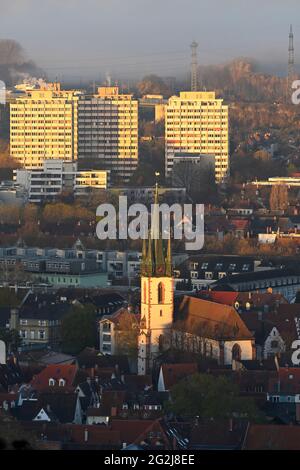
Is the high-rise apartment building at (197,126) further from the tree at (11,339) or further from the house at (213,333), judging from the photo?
the house at (213,333)

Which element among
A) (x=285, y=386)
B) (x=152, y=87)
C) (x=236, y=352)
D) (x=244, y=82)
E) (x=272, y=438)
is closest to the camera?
(x=272, y=438)

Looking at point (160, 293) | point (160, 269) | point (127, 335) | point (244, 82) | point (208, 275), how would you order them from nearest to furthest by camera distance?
point (127, 335) < point (160, 293) < point (160, 269) < point (208, 275) < point (244, 82)

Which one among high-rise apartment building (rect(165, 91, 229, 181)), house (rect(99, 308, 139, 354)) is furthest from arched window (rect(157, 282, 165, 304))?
high-rise apartment building (rect(165, 91, 229, 181))

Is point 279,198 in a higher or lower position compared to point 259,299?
lower

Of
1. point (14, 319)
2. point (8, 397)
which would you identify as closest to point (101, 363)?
point (8, 397)

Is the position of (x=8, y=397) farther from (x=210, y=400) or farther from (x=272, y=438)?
(x=272, y=438)

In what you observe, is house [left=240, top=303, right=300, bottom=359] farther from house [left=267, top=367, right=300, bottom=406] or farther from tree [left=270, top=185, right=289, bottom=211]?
tree [left=270, top=185, right=289, bottom=211]
